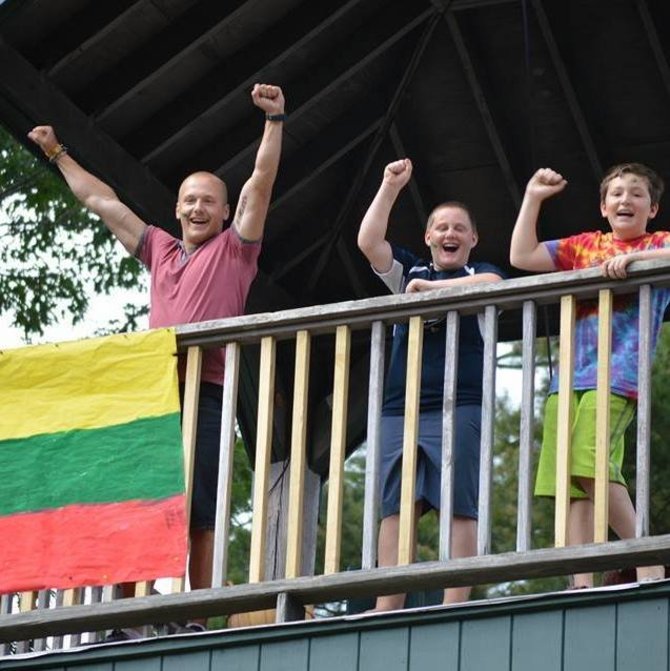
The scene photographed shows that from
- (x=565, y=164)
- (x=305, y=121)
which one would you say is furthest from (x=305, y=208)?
(x=565, y=164)

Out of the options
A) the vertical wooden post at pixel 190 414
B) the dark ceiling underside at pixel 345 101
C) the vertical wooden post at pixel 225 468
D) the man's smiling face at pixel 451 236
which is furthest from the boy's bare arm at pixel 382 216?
the dark ceiling underside at pixel 345 101

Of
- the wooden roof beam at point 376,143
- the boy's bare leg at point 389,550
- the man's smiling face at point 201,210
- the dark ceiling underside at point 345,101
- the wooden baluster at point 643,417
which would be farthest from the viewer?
the wooden roof beam at point 376,143

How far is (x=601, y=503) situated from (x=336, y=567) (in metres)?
0.99

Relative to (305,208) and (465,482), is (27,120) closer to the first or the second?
(305,208)

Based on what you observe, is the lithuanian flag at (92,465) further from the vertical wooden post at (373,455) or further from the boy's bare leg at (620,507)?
the boy's bare leg at (620,507)

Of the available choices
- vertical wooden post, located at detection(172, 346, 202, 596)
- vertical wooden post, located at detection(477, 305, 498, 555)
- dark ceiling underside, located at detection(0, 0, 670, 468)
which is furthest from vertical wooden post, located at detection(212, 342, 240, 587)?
dark ceiling underside, located at detection(0, 0, 670, 468)

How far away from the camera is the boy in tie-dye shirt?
744cm

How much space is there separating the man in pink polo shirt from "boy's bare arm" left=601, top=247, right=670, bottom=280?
1.52 meters

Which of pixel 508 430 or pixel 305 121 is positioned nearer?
pixel 305 121

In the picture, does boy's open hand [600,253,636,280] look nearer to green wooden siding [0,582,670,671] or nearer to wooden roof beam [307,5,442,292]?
green wooden siding [0,582,670,671]

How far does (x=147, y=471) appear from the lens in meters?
7.95

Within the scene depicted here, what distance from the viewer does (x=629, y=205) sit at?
25.8 feet

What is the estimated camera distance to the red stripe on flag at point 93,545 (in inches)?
307

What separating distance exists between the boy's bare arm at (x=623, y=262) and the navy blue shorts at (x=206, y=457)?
1689 millimetres
